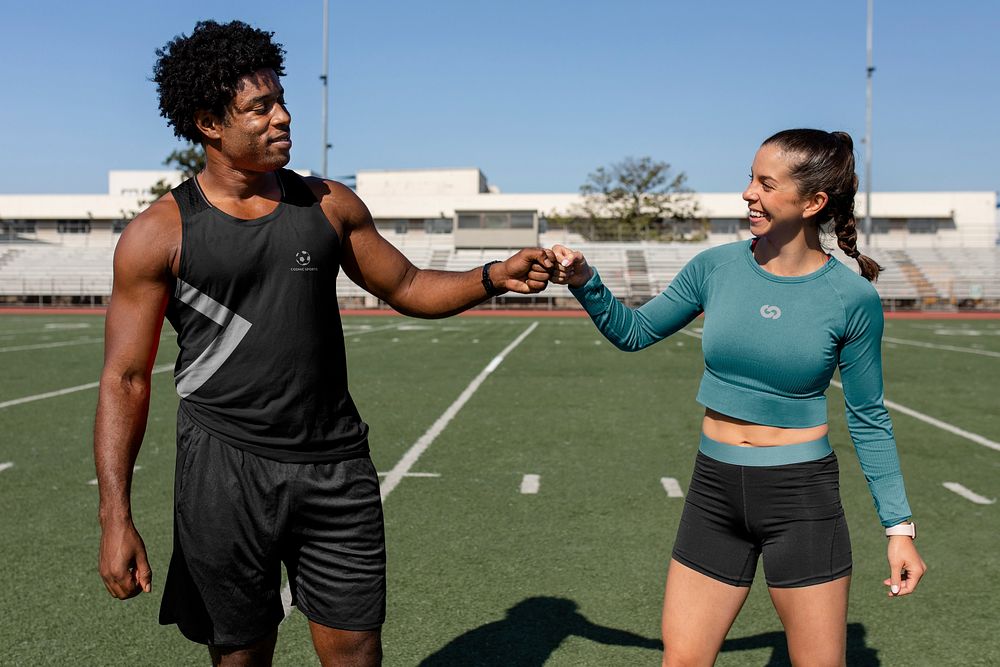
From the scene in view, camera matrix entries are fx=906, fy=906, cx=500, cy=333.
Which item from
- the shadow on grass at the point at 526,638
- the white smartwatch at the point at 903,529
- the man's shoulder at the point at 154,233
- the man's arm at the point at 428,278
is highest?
the man's shoulder at the point at 154,233

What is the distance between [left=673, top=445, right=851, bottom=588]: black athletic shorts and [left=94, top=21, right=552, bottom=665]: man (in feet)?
3.01

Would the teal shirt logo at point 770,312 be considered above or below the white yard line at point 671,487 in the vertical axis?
above

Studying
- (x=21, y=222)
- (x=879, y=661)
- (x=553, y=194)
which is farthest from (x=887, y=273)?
(x=21, y=222)

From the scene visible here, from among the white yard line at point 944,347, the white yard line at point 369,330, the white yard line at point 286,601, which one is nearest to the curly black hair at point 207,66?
the white yard line at point 286,601

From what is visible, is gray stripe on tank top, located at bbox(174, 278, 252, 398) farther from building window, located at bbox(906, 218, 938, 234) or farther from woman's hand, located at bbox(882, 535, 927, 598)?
building window, located at bbox(906, 218, 938, 234)

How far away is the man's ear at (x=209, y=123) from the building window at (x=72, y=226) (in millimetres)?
73454

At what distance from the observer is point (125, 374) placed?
2.31 metres

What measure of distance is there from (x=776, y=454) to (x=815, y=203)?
69 centimetres

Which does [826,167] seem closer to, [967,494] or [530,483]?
[530,483]

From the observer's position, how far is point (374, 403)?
1020 cm

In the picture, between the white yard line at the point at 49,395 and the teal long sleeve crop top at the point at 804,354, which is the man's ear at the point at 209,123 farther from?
the white yard line at the point at 49,395

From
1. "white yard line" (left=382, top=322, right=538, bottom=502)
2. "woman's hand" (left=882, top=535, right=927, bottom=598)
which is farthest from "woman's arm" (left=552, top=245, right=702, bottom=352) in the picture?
"white yard line" (left=382, top=322, right=538, bottom=502)

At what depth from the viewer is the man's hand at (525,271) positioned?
2.72 m

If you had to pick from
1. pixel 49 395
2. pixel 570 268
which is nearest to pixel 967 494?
pixel 570 268
